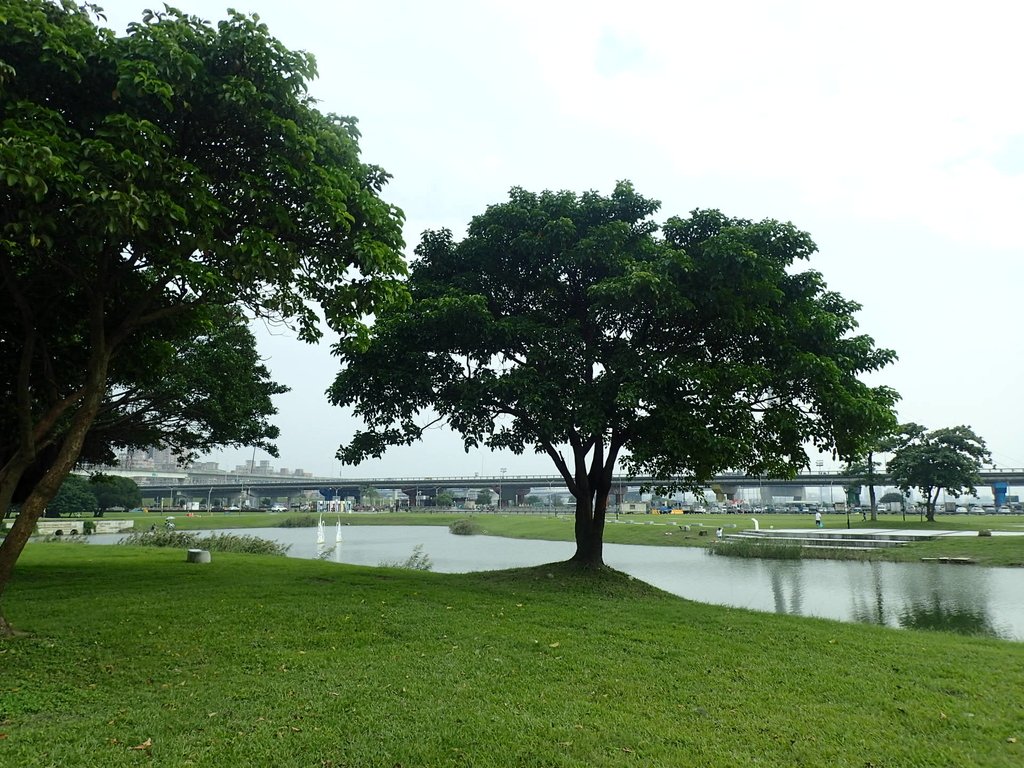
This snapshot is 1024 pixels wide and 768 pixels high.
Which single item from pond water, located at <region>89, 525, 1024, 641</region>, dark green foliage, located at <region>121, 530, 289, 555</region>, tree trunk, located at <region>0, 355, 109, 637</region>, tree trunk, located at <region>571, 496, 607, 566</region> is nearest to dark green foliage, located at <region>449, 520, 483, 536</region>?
pond water, located at <region>89, 525, 1024, 641</region>

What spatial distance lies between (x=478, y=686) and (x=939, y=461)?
50173 millimetres

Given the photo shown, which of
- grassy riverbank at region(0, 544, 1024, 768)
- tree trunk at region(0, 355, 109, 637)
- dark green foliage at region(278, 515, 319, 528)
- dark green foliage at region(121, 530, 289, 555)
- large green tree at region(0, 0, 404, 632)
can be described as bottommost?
dark green foliage at region(278, 515, 319, 528)

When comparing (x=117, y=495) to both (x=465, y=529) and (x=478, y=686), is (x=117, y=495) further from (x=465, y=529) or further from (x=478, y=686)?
(x=478, y=686)

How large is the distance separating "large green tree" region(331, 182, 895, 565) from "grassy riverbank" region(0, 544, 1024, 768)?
400 cm

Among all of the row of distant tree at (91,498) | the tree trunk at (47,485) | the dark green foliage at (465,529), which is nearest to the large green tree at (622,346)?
the tree trunk at (47,485)

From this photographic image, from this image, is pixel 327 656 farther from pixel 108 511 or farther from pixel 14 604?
pixel 108 511

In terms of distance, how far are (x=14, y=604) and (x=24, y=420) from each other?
4753 millimetres

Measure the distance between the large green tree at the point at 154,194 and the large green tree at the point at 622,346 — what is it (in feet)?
13.3

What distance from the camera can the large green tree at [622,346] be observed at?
13.9 meters

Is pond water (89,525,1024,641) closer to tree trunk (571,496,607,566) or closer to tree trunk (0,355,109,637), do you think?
tree trunk (571,496,607,566)

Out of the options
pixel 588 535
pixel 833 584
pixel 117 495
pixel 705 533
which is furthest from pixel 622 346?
pixel 117 495

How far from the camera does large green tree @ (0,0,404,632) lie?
739cm

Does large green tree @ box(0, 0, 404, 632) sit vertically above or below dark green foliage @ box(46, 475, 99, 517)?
above

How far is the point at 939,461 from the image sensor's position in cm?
4734
